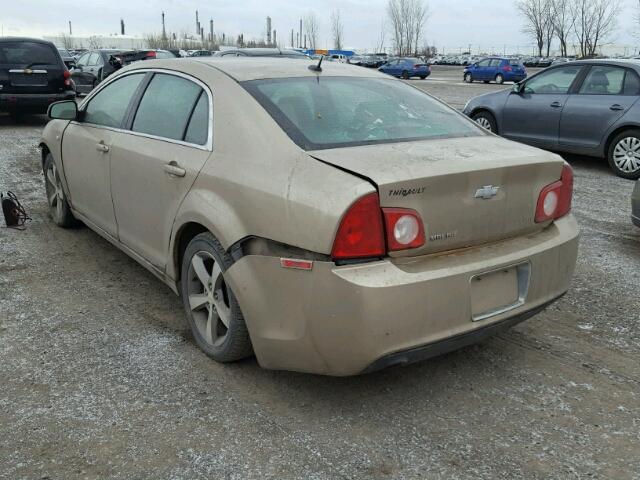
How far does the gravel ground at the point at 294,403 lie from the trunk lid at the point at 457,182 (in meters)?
0.80

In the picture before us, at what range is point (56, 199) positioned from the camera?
18.9 feet

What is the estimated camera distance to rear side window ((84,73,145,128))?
432 centimetres

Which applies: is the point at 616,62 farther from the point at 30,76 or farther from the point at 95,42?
the point at 95,42

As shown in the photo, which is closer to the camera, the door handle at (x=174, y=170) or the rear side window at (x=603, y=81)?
the door handle at (x=174, y=170)

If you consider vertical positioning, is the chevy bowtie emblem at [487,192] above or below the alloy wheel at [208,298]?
above

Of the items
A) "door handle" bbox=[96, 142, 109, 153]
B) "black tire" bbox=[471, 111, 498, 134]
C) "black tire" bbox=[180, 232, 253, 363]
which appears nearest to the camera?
"black tire" bbox=[180, 232, 253, 363]

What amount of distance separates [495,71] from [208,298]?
1486 inches

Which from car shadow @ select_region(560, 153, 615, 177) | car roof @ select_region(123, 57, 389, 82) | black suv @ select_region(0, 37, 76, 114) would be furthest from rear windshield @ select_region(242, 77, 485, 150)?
black suv @ select_region(0, 37, 76, 114)

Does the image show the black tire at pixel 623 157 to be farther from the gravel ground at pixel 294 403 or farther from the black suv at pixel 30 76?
the black suv at pixel 30 76

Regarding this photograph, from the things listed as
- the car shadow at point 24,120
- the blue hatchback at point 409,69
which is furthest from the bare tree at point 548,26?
the car shadow at point 24,120

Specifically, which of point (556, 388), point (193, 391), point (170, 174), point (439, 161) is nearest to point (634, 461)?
point (556, 388)

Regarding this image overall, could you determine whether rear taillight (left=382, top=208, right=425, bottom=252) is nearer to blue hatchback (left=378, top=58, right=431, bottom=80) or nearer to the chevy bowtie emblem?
the chevy bowtie emblem

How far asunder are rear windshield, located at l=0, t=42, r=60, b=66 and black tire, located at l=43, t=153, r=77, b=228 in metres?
7.86

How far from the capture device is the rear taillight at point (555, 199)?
3.12 m
